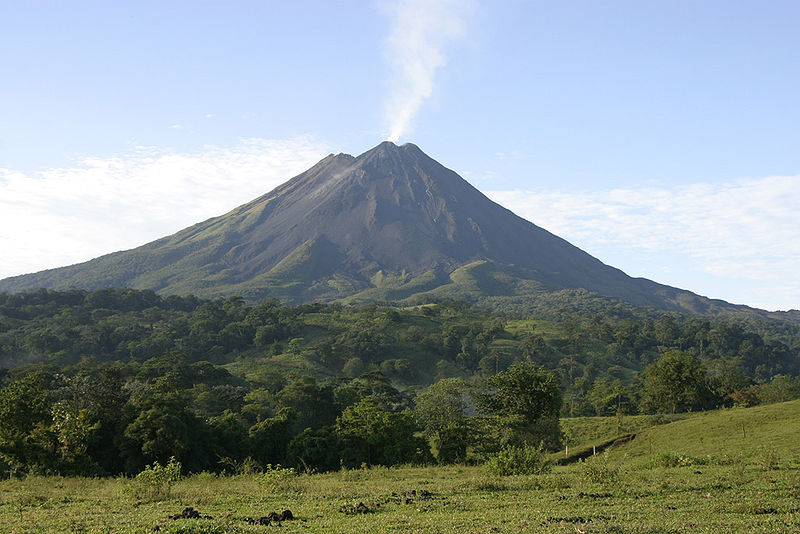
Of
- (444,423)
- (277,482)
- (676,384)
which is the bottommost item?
(444,423)

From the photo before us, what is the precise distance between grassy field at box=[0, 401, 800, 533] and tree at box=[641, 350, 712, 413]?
1347 inches

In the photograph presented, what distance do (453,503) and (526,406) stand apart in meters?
24.3

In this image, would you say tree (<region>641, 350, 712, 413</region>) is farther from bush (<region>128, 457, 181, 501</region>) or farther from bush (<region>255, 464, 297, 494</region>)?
bush (<region>128, 457, 181, 501</region>)

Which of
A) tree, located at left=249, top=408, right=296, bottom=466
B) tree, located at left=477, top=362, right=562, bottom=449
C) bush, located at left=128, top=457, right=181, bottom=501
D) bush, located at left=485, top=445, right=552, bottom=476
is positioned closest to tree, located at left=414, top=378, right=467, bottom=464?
tree, located at left=477, top=362, right=562, bottom=449

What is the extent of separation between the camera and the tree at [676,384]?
55.4m

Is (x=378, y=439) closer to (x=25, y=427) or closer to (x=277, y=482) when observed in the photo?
(x=25, y=427)

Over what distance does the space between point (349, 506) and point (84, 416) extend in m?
20.1

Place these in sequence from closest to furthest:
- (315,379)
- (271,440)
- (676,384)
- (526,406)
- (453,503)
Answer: (453,503) → (271,440) → (526,406) → (676,384) → (315,379)

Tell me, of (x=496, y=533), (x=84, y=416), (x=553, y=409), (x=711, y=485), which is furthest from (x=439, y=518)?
(x=553, y=409)

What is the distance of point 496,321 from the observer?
412 feet

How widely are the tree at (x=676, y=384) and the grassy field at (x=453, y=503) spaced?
34.2 m

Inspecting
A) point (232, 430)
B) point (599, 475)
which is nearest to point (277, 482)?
point (599, 475)

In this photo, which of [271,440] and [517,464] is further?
[271,440]

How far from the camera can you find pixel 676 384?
5528 cm
